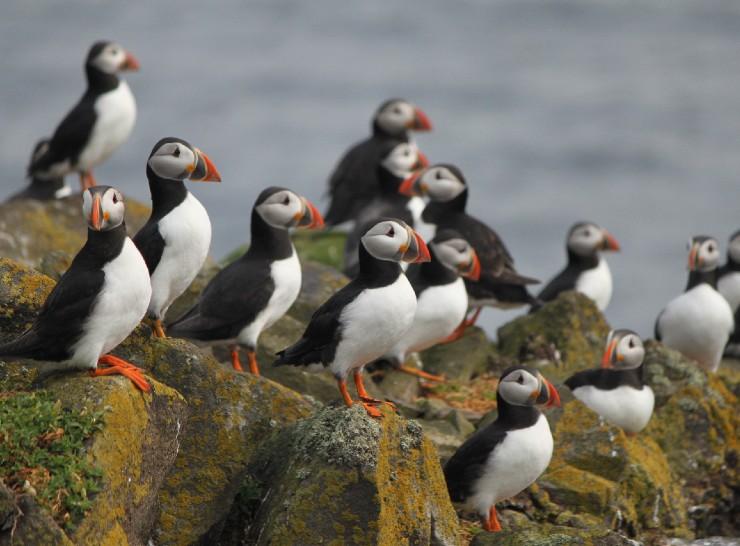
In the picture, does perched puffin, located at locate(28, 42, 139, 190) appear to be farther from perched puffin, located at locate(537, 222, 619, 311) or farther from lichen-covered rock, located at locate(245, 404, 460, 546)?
lichen-covered rock, located at locate(245, 404, 460, 546)

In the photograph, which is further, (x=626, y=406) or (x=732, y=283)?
(x=732, y=283)

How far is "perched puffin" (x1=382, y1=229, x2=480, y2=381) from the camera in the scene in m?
8.87

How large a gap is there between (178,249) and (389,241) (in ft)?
3.90

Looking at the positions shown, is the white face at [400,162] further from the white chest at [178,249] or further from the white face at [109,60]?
the white chest at [178,249]

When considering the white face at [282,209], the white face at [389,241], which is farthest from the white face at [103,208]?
the white face at [282,209]

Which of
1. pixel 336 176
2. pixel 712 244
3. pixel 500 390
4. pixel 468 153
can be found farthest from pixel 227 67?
pixel 500 390

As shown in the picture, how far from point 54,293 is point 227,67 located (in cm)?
3155

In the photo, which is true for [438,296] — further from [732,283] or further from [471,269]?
[732,283]

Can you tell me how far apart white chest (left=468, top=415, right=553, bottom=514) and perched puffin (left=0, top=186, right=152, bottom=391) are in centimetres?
198

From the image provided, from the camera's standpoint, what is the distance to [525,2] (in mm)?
43062

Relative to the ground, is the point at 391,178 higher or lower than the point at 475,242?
lower

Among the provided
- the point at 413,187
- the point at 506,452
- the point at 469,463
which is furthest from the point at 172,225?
the point at 413,187

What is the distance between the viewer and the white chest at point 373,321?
249 inches

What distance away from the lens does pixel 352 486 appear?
552cm
